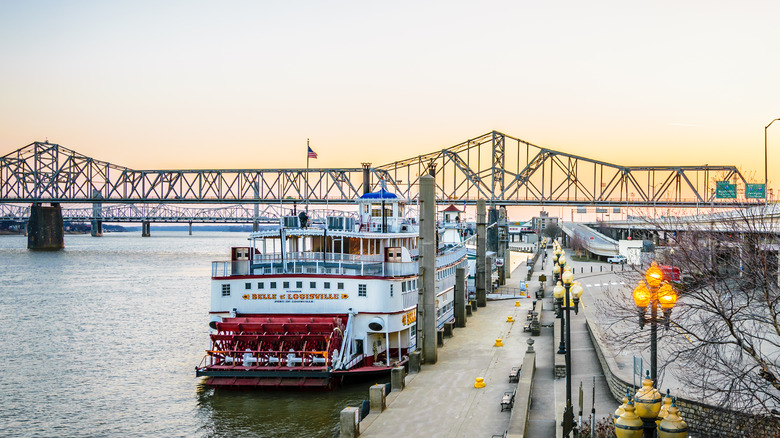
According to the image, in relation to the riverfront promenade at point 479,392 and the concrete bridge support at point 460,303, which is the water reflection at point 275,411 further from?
the concrete bridge support at point 460,303

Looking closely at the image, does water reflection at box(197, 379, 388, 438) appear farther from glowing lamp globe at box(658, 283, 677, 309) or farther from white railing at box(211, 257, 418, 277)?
glowing lamp globe at box(658, 283, 677, 309)

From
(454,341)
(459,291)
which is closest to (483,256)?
(459,291)

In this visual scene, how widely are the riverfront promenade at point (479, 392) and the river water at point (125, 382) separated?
3.23m

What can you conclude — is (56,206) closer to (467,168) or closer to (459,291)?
(467,168)

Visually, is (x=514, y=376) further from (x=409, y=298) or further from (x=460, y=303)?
(x=460, y=303)

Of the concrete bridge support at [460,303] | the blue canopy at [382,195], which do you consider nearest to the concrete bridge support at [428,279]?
the blue canopy at [382,195]

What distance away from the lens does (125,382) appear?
30516 mm

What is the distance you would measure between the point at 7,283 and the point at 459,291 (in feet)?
198

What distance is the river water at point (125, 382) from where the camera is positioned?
2420 cm

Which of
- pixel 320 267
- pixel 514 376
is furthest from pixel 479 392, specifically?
pixel 320 267

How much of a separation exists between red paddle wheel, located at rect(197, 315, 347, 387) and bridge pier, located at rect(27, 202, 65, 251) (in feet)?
505

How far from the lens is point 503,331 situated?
3703 cm

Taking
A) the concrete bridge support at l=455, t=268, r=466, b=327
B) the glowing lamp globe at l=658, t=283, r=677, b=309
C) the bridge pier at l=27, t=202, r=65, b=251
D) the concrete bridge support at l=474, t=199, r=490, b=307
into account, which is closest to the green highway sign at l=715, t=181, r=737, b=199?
the concrete bridge support at l=455, t=268, r=466, b=327

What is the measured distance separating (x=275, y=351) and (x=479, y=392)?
26.1 ft
